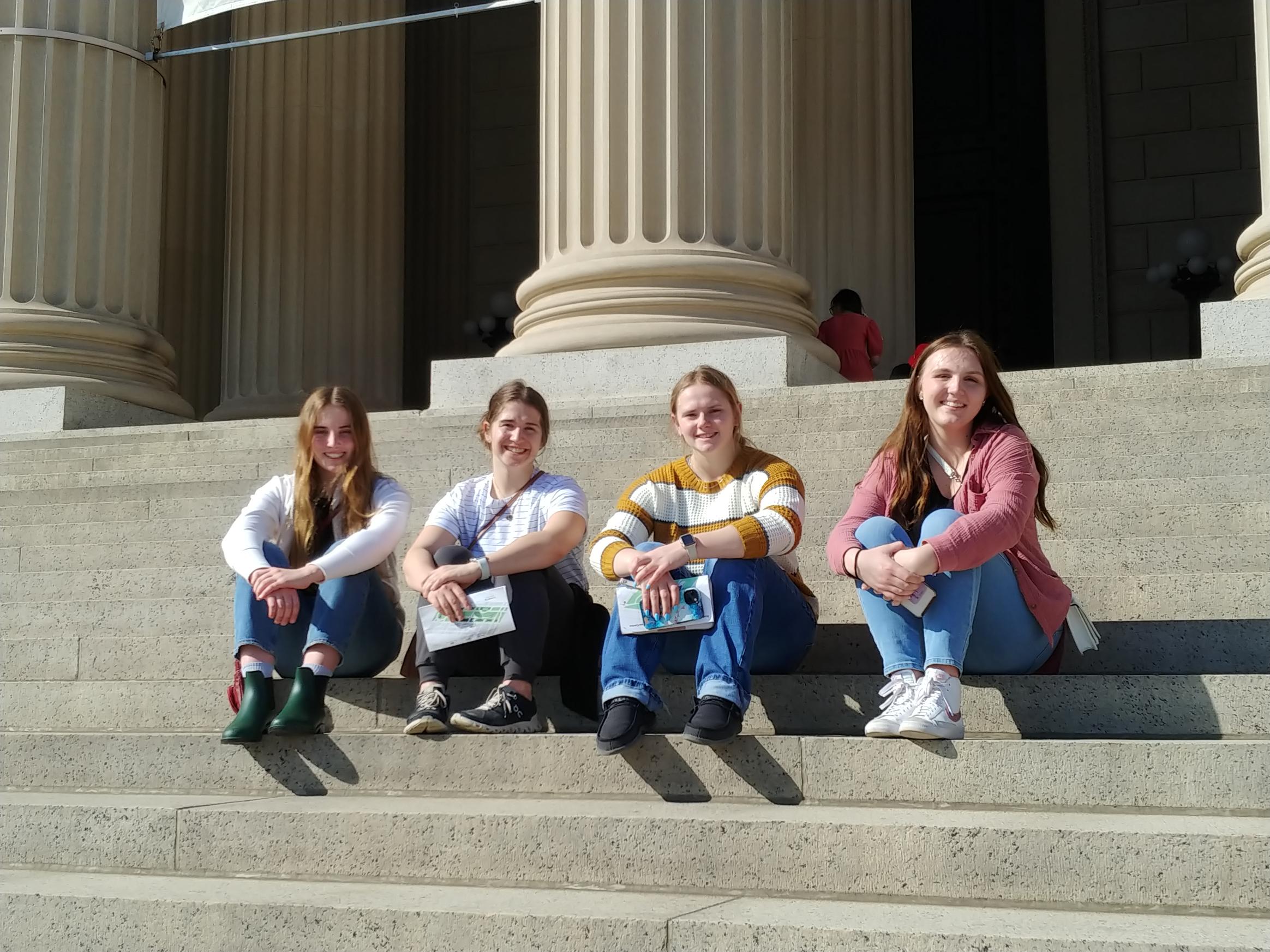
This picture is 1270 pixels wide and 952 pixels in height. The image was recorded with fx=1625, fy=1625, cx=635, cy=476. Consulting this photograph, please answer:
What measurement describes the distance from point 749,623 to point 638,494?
815mm

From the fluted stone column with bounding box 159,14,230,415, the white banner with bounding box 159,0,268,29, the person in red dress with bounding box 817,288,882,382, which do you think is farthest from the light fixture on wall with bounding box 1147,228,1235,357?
the fluted stone column with bounding box 159,14,230,415

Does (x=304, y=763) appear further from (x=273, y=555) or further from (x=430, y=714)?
(x=273, y=555)

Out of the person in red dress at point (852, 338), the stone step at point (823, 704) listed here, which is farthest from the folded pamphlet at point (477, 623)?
the person in red dress at point (852, 338)

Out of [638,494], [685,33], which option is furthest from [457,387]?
[638,494]

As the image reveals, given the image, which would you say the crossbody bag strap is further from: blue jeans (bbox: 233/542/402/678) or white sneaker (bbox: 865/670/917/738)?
white sneaker (bbox: 865/670/917/738)

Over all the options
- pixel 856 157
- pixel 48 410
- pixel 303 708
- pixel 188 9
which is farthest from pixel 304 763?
pixel 856 157

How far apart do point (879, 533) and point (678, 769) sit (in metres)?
0.97

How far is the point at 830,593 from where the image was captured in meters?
6.74

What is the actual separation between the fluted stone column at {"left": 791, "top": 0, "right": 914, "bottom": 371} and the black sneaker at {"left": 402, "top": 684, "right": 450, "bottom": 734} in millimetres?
8429

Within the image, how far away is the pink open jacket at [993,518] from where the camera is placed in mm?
4805

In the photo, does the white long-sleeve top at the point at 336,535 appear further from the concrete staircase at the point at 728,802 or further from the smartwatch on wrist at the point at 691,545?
the smartwatch on wrist at the point at 691,545

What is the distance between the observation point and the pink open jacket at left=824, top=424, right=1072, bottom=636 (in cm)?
480

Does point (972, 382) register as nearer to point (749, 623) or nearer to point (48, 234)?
point (749, 623)

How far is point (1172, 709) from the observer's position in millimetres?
4777
